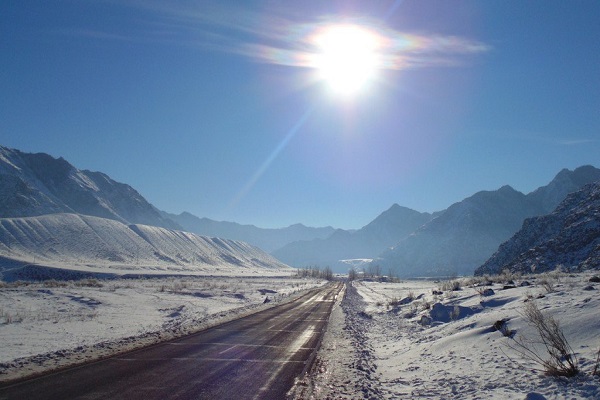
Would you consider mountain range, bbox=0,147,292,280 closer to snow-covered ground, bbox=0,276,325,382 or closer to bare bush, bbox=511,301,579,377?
snow-covered ground, bbox=0,276,325,382

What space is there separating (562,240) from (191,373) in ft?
254

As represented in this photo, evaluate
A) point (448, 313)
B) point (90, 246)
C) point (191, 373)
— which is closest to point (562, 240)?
point (448, 313)

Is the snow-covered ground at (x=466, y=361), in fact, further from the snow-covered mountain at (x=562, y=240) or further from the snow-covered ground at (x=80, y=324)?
the snow-covered mountain at (x=562, y=240)

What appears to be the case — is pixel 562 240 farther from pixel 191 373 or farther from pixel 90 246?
pixel 90 246

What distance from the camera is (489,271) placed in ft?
311

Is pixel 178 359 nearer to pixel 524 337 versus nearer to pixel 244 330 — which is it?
pixel 244 330

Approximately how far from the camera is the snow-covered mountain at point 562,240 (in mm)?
60969

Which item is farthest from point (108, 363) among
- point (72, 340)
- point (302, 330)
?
point (302, 330)

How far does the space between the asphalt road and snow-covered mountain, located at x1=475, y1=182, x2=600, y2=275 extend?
39.9 meters

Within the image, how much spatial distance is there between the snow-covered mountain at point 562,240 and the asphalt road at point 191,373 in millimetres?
39935

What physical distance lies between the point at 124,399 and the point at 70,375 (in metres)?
3.10

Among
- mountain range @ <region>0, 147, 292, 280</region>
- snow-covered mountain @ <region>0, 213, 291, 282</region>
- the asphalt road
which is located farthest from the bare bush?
snow-covered mountain @ <region>0, 213, 291, 282</region>

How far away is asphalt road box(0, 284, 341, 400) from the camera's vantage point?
8.34m

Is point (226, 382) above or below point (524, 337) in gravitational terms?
below
